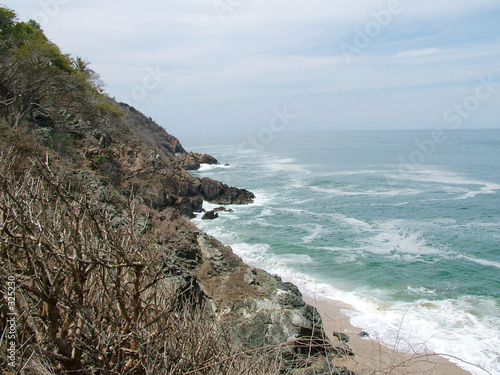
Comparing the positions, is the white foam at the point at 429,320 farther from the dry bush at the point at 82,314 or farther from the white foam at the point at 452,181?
the white foam at the point at 452,181

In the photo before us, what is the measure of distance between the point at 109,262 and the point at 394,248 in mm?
26583

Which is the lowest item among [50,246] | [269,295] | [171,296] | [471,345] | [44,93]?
[471,345]

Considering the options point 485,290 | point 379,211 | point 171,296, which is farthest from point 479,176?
point 171,296

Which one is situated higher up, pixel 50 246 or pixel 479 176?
pixel 50 246

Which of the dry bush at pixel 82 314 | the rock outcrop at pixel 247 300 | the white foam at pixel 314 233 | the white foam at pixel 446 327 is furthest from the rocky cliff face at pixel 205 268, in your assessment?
the white foam at pixel 314 233

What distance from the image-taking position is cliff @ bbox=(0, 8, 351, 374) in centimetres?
495

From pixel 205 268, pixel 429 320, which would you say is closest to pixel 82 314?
pixel 205 268

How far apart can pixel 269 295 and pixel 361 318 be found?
5.46 meters

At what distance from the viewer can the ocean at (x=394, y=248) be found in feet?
59.2

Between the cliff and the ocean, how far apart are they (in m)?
3.11

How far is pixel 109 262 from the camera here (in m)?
4.86

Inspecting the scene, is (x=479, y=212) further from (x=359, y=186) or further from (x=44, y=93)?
(x=44, y=93)

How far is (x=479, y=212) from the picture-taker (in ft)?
120

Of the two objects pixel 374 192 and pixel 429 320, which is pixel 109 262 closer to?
pixel 429 320
